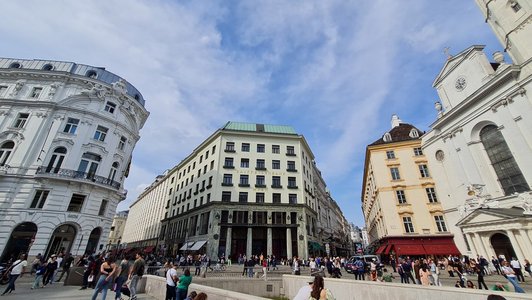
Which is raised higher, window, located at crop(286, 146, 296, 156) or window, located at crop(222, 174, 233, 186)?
window, located at crop(286, 146, 296, 156)

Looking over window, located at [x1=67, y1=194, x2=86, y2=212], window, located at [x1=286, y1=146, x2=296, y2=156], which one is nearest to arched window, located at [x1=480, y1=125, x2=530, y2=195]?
window, located at [x1=286, y1=146, x2=296, y2=156]

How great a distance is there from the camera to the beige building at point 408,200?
28825 mm

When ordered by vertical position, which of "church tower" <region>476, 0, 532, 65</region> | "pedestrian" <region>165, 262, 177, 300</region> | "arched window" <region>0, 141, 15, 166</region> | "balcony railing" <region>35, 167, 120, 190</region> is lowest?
"pedestrian" <region>165, 262, 177, 300</region>

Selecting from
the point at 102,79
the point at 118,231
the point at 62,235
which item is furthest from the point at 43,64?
the point at 118,231

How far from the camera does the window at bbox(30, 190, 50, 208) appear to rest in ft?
68.3

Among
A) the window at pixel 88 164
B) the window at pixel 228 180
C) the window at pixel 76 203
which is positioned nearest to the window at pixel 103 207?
the window at pixel 76 203

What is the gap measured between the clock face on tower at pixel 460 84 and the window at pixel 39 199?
48.8 metres

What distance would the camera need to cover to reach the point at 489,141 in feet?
84.7

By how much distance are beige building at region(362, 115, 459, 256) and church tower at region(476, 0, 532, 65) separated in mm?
14439

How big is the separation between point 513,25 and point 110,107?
1971 inches

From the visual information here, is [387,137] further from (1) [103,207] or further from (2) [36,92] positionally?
(2) [36,92]

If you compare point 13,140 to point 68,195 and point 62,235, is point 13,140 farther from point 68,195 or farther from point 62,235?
point 62,235

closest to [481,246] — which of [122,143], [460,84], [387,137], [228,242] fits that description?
[387,137]

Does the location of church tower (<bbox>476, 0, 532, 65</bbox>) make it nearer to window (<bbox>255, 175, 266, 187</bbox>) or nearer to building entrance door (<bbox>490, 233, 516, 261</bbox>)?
building entrance door (<bbox>490, 233, 516, 261</bbox>)
